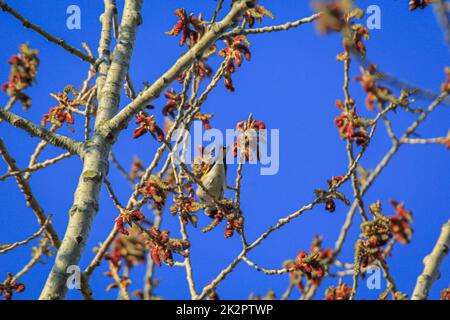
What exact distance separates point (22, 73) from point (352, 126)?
4156mm

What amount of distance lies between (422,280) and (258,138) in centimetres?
164

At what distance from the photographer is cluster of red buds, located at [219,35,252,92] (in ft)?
14.5

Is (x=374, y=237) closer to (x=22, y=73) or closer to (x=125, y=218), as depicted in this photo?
(x=125, y=218)

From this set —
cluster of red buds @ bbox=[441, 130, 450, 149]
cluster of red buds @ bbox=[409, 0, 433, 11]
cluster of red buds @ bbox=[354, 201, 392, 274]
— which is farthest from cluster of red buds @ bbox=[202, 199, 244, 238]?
cluster of red buds @ bbox=[409, 0, 433, 11]

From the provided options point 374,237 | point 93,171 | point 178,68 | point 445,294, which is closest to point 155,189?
point 93,171

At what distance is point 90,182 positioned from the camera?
3.50m

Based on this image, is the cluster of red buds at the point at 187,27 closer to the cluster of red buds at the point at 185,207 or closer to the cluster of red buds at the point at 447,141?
the cluster of red buds at the point at 185,207

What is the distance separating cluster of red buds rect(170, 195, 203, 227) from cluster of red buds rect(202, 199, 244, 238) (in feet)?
0.58

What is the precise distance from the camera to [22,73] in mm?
6109

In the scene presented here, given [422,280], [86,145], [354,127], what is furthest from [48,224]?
[422,280]

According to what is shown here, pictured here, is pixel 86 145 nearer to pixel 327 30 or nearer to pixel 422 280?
pixel 327 30

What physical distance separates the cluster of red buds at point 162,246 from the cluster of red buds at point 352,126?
4.83 feet

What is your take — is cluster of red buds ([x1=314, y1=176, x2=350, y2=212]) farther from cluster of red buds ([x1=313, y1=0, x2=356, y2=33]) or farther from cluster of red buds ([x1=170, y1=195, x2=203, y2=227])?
cluster of red buds ([x1=313, y1=0, x2=356, y2=33])
